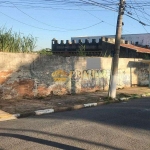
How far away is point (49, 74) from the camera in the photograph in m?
15.1

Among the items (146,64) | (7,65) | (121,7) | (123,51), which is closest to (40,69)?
(7,65)

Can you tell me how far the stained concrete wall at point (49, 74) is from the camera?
43.1ft

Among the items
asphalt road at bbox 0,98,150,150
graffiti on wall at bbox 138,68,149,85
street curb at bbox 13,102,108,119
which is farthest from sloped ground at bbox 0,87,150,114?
graffiti on wall at bbox 138,68,149,85

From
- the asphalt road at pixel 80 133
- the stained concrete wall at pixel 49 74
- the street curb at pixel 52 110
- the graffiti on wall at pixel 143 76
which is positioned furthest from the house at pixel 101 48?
the asphalt road at pixel 80 133

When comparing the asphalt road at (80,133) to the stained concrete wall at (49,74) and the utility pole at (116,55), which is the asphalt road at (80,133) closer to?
the stained concrete wall at (49,74)

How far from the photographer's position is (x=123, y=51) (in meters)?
32.5

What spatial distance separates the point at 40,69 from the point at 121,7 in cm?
537

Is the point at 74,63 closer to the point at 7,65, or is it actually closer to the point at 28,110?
the point at 7,65

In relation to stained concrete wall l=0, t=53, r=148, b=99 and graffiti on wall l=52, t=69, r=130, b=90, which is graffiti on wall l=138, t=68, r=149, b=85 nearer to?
stained concrete wall l=0, t=53, r=148, b=99

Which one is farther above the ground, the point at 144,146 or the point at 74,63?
the point at 74,63

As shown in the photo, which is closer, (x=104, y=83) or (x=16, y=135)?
(x=16, y=135)

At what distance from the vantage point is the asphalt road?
242 inches

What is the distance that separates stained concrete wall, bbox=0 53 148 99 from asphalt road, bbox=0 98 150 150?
4500mm

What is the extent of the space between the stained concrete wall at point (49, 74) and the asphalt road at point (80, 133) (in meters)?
4.50
